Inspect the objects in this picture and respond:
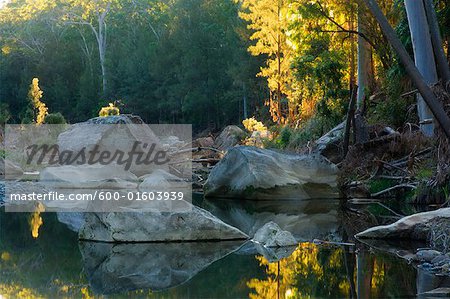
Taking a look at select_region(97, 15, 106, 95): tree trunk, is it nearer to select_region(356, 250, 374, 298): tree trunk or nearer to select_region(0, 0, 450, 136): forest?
select_region(0, 0, 450, 136): forest

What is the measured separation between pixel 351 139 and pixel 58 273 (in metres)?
10.2

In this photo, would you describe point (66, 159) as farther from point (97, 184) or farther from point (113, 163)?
point (97, 184)

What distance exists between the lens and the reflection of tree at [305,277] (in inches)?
175

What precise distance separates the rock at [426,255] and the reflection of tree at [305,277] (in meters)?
0.64

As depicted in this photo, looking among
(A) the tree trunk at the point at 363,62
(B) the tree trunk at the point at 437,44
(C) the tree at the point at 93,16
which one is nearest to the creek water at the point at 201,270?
(B) the tree trunk at the point at 437,44

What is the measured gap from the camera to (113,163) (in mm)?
16547

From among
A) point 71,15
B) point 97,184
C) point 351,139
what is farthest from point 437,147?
point 71,15

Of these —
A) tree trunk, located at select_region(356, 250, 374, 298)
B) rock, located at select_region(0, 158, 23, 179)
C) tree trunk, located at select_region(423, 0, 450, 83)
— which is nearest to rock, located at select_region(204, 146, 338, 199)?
tree trunk, located at select_region(423, 0, 450, 83)

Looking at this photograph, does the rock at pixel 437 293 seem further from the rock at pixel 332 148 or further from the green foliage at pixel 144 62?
→ the green foliage at pixel 144 62

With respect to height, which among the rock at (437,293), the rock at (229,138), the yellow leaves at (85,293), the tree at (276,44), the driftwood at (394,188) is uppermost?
the tree at (276,44)

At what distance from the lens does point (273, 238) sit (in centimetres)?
664

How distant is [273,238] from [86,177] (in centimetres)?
843

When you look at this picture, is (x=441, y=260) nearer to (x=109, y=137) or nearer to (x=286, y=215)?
(x=286, y=215)

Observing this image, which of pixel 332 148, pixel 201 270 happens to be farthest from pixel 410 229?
pixel 332 148
